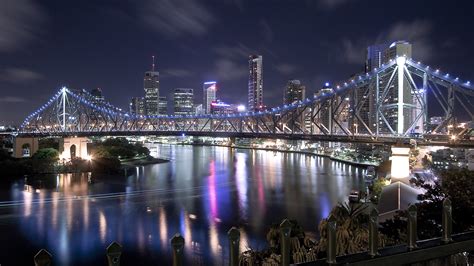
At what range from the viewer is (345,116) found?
5006cm

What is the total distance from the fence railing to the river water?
8864 mm

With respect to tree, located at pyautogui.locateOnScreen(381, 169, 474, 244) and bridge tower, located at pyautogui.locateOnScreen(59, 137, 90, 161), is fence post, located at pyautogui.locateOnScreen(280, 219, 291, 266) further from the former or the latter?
bridge tower, located at pyautogui.locateOnScreen(59, 137, 90, 161)

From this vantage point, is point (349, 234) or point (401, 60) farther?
point (401, 60)

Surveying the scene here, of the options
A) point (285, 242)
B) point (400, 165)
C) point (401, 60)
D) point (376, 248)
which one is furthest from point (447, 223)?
point (401, 60)

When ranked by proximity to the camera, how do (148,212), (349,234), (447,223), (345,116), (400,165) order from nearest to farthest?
1. (447,223)
2. (349,234)
3. (400,165)
4. (148,212)
5. (345,116)

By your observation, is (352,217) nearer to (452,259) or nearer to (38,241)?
(452,259)

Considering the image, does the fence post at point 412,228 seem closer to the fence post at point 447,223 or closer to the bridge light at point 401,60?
the fence post at point 447,223

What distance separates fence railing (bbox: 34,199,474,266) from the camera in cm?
229

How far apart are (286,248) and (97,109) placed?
5100 cm

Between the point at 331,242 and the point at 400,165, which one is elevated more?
the point at 331,242

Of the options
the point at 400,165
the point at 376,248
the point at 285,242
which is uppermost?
the point at 285,242

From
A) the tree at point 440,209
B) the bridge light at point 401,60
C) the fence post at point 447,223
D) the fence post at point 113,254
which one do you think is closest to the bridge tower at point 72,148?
the bridge light at point 401,60

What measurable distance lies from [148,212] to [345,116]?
1453 inches

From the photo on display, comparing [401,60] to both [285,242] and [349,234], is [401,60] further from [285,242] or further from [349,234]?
[285,242]
